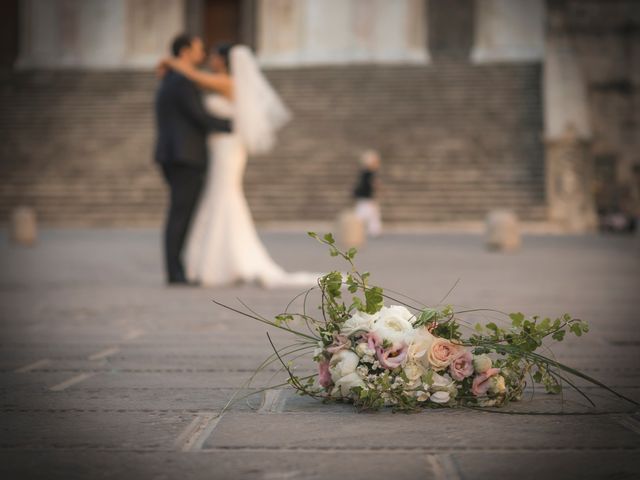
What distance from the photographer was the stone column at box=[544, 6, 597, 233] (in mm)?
A: 21359

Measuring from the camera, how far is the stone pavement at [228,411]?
2797 millimetres

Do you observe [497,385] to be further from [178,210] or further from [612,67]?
[612,67]

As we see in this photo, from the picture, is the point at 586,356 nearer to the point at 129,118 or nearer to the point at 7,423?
the point at 7,423

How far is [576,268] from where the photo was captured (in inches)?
456

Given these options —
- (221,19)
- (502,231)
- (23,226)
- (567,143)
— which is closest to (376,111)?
(567,143)

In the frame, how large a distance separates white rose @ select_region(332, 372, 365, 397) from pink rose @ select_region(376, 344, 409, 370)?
0.10m

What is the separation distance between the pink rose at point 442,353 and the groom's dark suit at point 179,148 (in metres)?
6.08

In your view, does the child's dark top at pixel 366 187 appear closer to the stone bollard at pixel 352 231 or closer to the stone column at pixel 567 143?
the stone bollard at pixel 352 231

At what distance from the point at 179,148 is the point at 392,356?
6.07 m

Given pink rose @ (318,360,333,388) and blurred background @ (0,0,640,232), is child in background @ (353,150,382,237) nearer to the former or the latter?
blurred background @ (0,0,640,232)

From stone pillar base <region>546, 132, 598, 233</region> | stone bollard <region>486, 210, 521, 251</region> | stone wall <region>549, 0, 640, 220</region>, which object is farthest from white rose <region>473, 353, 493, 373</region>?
stone wall <region>549, 0, 640, 220</region>

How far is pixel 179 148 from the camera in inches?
365

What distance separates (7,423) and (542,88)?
2386 centimetres

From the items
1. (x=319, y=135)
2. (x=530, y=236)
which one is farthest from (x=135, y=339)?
(x=319, y=135)
